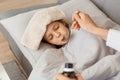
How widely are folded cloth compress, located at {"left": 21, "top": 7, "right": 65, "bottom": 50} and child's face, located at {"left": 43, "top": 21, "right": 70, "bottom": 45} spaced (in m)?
0.03

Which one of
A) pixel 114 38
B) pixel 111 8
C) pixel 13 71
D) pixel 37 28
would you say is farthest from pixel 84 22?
pixel 13 71

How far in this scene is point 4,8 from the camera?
8.39 ft

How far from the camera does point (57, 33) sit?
136cm

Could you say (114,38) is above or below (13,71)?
above

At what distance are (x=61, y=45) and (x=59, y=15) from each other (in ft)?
0.58

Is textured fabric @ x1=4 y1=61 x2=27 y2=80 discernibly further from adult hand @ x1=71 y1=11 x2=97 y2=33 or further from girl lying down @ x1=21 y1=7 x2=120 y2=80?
adult hand @ x1=71 y1=11 x2=97 y2=33

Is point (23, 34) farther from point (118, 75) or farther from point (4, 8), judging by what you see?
point (4, 8)

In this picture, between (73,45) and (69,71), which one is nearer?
(69,71)

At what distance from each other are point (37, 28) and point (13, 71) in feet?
1.70

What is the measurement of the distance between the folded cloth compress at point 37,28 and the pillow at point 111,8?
36cm

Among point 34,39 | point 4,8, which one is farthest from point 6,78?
point 4,8

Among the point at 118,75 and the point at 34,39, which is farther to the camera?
the point at 34,39

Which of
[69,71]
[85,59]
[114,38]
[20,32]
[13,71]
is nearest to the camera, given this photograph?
[69,71]

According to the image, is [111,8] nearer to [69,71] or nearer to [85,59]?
[85,59]
